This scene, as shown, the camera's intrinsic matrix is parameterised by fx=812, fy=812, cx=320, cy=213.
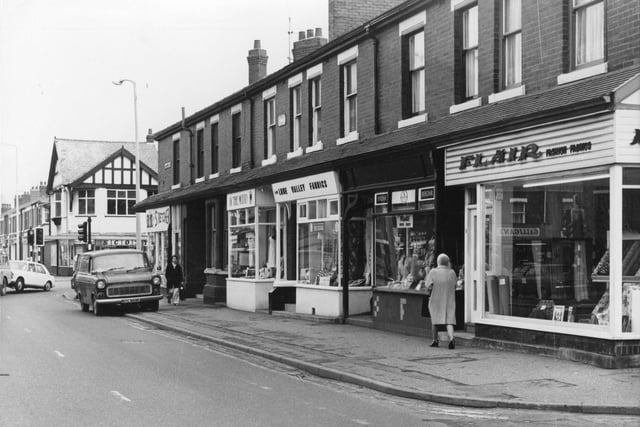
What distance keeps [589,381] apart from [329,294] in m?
10.7

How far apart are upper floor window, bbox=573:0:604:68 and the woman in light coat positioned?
14.1 feet

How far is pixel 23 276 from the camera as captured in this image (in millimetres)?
44594

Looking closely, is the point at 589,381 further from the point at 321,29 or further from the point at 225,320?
the point at 321,29

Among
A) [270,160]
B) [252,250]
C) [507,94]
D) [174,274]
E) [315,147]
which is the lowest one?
[174,274]

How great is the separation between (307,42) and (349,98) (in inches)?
234

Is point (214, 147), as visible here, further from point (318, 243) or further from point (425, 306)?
point (425, 306)

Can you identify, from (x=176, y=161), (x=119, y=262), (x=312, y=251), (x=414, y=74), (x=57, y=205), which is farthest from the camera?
(x=57, y=205)

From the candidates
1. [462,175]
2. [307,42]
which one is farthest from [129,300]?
[462,175]

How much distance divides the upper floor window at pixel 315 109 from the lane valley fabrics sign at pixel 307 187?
1.60 metres

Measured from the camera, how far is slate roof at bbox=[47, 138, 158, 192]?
71375 millimetres

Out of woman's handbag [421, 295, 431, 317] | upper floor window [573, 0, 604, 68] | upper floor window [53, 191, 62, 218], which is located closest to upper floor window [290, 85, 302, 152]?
woman's handbag [421, 295, 431, 317]

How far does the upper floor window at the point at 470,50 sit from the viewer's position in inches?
651

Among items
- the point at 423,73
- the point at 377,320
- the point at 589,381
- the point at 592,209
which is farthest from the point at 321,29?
the point at 589,381

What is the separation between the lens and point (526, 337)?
45.2ft
